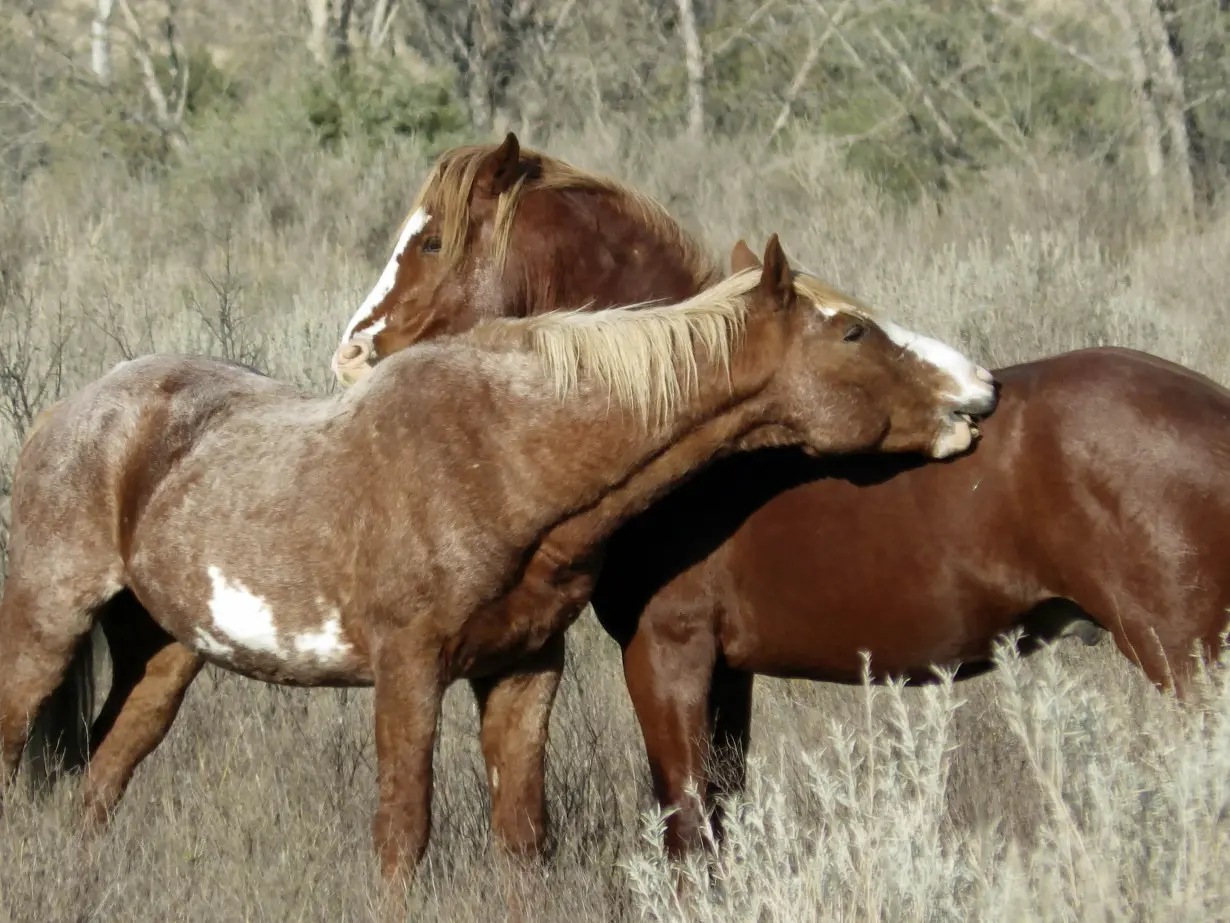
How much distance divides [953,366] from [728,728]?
1.22 meters

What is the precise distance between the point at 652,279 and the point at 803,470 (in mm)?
751

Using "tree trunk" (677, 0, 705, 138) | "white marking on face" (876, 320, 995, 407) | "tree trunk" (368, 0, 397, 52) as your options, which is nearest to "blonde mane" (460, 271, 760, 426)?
"white marking on face" (876, 320, 995, 407)

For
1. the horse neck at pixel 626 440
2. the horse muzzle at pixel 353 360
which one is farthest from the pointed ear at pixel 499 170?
the horse neck at pixel 626 440

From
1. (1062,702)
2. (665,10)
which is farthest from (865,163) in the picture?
(1062,702)

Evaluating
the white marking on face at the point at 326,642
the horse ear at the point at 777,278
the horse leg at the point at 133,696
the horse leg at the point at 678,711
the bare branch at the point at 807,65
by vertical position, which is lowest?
the bare branch at the point at 807,65

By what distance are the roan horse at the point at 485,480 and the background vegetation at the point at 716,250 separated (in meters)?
0.53

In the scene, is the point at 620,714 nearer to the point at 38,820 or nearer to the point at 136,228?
the point at 38,820

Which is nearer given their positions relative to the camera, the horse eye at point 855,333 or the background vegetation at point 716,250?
the background vegetation at point 716,250

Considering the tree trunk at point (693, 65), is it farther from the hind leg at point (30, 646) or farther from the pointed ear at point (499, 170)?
the hind leg at point (30, 646)

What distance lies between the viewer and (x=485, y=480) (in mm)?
3588

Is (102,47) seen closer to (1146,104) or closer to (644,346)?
(1146,104)

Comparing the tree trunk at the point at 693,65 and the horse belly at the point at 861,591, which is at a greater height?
the horse belly at the point at 861,591

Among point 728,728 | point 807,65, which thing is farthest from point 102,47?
point 728,728

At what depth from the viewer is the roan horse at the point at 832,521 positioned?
3.48 m
